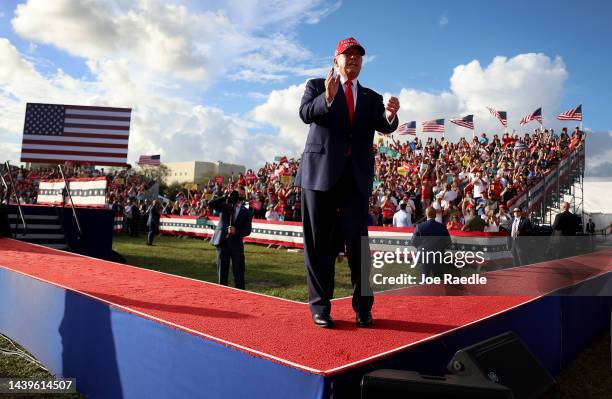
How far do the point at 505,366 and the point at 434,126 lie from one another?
81.9ft

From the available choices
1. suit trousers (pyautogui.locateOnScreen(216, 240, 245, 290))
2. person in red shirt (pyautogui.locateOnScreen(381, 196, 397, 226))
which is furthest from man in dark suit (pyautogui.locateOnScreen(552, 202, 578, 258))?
suit trousers (pyautogui.locateOnScreen(216, 240, 245, 290))

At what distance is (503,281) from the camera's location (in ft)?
20.1

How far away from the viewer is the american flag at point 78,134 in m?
23.4

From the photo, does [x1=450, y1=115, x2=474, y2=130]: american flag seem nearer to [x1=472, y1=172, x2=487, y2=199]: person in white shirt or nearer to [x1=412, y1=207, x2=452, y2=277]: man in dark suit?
[x1=472, y1=172, x2=487, y2=199]: person in white shirt

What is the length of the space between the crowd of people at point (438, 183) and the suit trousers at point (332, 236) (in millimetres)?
9615

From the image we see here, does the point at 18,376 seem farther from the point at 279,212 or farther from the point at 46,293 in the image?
the point at 279,212

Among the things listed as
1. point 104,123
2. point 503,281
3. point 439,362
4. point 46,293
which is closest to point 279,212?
point 104,123

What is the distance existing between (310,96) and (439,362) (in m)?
1.98

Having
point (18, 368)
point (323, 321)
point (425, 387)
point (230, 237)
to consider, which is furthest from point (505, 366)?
point (230, 237)

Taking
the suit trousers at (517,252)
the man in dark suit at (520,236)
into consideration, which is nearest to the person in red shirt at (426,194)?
the man in dark suit at (520,236)

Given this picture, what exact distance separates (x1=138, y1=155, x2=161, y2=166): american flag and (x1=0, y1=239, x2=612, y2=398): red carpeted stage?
117 ft

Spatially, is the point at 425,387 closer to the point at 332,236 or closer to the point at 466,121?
the point at 332,236

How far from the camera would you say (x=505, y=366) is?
102 inches

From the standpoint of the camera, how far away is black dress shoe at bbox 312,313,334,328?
3092 millimetres
